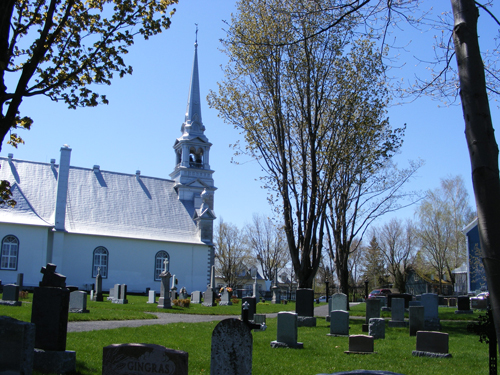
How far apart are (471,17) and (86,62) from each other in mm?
6503

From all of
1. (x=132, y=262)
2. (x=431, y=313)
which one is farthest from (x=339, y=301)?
(x=132, y=262)

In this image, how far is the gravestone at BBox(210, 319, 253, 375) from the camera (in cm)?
557

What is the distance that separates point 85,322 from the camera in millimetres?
14891

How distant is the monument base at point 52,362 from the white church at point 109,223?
2871cm

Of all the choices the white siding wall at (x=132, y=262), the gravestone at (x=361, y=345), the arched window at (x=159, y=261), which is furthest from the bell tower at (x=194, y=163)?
the gravestone at (x=361, y=345)

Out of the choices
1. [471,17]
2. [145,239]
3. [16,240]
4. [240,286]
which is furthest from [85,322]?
[240,286]

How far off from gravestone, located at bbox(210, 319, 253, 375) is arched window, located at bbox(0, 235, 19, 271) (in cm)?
3167

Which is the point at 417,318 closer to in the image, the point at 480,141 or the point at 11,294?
the point at 480,141

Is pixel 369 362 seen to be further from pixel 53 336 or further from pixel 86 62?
pixel 86 62

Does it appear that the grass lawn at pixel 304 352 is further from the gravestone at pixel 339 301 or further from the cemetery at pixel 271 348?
the gravestone at pixel 339 301

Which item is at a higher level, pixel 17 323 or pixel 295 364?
pixel 17 323

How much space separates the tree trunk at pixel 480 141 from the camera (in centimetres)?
339

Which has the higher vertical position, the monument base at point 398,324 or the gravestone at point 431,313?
the gravestone at point 431,313

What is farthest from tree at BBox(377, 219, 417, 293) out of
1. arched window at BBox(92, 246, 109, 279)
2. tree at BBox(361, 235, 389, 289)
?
arched window at BBox(92, 246, 109, 279)
